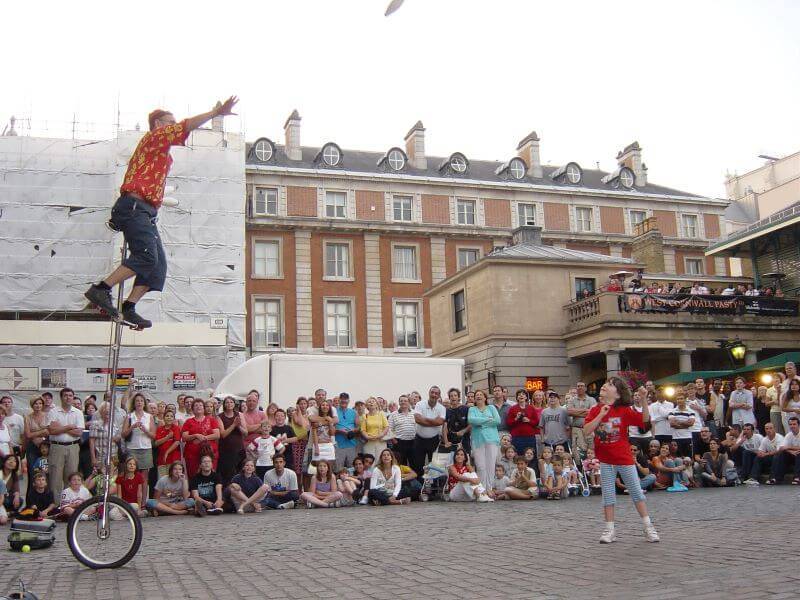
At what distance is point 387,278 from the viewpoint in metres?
46.9

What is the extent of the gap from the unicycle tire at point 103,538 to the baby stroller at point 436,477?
27.1 ft

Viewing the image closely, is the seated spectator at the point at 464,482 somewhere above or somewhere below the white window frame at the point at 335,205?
below

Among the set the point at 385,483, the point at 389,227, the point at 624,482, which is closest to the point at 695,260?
the point at 389,227

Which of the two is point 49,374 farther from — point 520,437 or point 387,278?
point 387,278

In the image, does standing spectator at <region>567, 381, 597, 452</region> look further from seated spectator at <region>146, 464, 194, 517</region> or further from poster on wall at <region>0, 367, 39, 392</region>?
poster on wall at <region>0, 367, 39, 392</region>

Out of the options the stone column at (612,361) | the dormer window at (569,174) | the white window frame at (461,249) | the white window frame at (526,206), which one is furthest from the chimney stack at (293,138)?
the stone column at (612,361)

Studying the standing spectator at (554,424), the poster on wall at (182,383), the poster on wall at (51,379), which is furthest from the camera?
the poster on wall at (182,383)

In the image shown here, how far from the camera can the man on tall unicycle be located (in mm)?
6789

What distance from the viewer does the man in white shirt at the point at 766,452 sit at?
15.9 metres

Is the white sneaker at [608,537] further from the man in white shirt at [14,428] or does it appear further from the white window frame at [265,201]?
the white window frame at [265,201]

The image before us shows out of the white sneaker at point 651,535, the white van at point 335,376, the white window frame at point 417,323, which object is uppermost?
the white window frame at point 417,323

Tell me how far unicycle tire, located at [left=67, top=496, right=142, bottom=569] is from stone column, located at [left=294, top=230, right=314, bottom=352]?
122 ft

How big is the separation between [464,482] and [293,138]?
37514 millimetres

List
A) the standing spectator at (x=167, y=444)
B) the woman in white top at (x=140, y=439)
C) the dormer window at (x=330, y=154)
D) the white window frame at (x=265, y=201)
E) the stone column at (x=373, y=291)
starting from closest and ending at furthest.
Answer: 1. the woman in white top at (x=140, y=439)
2. the standing spectator at (x=167, y=444)
3. the white window frame at (x=265, y=201)
4. the stone column at (x=373, y=291)
5. the dormer window at (x=330, y=154)
